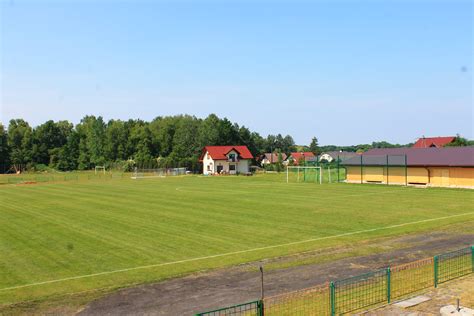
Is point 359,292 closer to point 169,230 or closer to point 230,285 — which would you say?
point 230,285

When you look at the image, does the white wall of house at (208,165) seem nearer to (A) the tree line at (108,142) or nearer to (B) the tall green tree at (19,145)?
(A) the tree line at (108,142)

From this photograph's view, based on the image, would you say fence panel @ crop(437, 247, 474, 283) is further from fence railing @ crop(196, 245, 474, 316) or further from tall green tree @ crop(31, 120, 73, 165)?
tall green tree @ crop(31, 120, 73, 165)

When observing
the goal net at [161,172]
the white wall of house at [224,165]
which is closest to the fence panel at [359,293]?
the goal net at [161,172]

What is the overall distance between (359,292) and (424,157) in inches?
2067

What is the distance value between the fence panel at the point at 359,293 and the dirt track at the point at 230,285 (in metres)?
1.39

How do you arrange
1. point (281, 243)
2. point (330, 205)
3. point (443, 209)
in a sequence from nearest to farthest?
1. point (281, 243)
2. point (443, 209)
3. point (330, 205)

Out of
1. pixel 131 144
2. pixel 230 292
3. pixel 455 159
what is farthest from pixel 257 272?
pixel 131 144

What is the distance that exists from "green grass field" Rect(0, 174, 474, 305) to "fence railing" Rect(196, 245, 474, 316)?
5689mm

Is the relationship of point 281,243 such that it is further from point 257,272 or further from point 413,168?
point 413,168

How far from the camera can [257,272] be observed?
63.7ft

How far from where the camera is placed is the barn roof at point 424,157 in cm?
5859

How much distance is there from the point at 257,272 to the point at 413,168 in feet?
163

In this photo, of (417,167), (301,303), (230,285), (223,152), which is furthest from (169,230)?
(223,152)

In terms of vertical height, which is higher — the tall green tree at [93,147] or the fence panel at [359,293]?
the tall green tree at [93,147]
